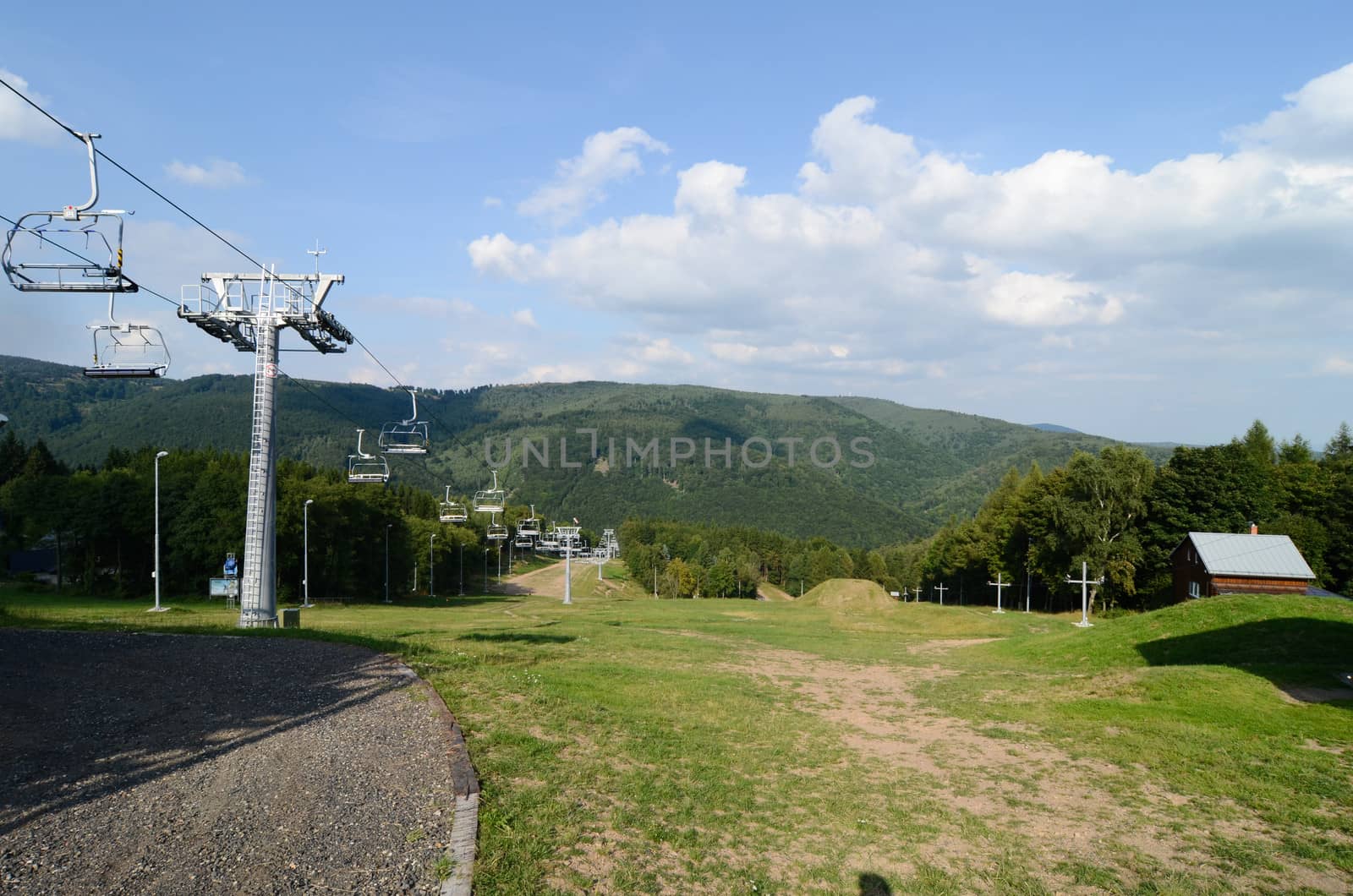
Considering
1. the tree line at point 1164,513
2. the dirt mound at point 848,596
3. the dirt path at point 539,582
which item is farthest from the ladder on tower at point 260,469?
the dirt path at point 539,582

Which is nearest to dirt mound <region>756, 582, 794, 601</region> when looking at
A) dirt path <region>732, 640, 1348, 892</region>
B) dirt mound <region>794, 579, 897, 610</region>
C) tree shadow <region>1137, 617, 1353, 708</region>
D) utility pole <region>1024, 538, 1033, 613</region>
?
dirt mound <region>794, 579, 897, 610</region>

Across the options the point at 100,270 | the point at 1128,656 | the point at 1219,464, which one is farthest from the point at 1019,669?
the point at 1219,464

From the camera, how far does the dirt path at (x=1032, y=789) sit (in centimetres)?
877

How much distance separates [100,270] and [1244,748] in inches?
869

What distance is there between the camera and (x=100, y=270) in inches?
565

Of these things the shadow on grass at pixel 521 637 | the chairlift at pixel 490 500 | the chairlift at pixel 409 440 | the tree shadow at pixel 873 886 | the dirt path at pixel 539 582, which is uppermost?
the chairlift at pixel 409 440

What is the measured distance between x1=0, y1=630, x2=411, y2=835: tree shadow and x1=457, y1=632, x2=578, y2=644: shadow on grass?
6.82 m

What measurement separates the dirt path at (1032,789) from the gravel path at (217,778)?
5.26 m

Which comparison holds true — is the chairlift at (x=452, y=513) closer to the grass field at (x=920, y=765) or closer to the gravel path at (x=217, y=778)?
the grass field at (x=920, y=765)

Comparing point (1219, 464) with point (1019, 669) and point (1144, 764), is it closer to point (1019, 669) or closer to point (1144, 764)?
point (1019, 669)

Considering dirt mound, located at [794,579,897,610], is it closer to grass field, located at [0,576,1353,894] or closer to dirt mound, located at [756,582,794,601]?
grass field, located at [0,576,1353,894]

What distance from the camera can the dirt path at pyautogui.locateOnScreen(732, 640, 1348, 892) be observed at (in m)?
8.77

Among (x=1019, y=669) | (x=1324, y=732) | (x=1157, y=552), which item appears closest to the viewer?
(x=1324, y=732)

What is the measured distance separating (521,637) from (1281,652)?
2224cm
